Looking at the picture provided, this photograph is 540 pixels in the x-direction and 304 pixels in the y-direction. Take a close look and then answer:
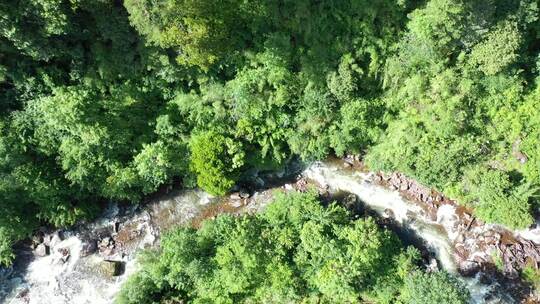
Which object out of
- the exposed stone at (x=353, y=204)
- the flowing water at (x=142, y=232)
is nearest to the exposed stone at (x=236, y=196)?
the flowing water at (x=142, y=232)

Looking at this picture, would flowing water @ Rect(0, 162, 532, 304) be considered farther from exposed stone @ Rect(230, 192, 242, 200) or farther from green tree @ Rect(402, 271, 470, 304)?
green tree @ Rect(402, 271, 470, 304)

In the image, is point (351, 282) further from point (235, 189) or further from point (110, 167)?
point (110, 167)

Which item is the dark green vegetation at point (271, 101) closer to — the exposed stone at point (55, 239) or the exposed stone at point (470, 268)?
the exposed stone at point (55, 239)

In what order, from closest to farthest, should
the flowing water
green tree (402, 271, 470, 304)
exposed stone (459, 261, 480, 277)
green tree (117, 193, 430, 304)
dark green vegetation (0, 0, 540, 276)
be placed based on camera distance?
1. green tree (402, 271, 470, 304)
2. dark green vegetation (0, 0, 540, 276)
3. green tree (117, 193, 430, 304)
4. exposed stone (459, 261, 480, 277)
5. the flowing water

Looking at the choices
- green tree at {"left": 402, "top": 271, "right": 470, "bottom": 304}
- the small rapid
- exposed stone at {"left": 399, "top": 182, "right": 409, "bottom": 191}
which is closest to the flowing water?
the small rapid

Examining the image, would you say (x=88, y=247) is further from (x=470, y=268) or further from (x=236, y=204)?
(x=470, y=268)

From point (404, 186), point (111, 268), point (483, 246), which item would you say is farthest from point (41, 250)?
point (483, 246)

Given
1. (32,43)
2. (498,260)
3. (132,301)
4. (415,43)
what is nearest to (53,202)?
(132,301)
